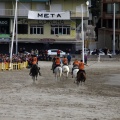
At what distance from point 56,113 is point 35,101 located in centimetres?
384

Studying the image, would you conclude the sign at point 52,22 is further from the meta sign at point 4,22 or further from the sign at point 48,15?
the meta sign at point 4,22

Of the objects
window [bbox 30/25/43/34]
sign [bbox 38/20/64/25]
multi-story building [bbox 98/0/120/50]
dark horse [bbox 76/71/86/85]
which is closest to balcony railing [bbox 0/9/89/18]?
A: sign [bbox 38/20/64/25]

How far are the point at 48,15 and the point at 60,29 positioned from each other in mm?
2821

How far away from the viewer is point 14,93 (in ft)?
80.8

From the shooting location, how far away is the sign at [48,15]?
235 ft

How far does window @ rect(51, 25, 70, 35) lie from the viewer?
240 ft

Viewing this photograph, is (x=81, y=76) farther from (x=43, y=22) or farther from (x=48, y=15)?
(x=43, y=22)

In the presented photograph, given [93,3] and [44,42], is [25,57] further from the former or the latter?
[93,3]

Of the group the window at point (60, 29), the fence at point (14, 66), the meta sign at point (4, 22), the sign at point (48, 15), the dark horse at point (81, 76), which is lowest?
the dark horse at point (81, 76)

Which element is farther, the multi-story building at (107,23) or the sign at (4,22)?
the multi-story building at (107,23)

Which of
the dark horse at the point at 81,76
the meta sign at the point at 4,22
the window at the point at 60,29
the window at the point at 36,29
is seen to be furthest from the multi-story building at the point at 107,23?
the dark horse at the point at 81,76

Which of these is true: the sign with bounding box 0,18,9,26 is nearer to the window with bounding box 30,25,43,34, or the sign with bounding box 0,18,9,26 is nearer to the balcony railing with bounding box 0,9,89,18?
the balcony railing with bounding box 0,9,89,18

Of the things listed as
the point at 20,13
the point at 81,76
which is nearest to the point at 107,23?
the point at 20,13

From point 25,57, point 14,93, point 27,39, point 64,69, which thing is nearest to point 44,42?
point 27,39
